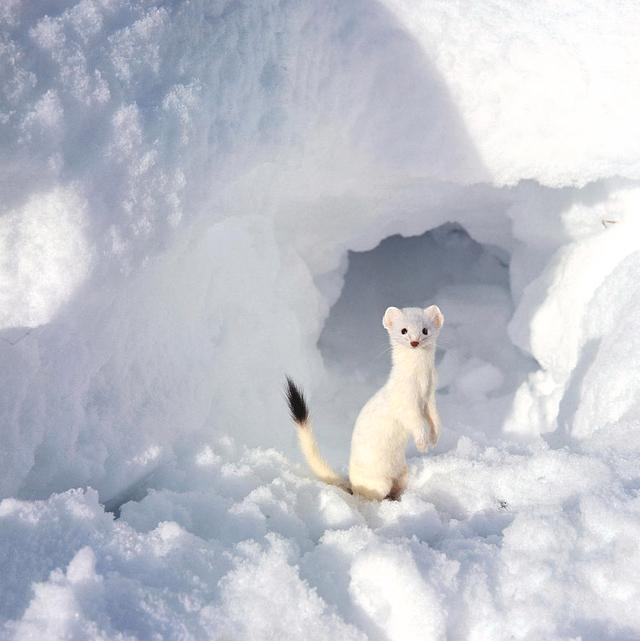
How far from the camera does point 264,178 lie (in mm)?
1947

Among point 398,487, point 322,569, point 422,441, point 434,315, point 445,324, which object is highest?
point 434,315

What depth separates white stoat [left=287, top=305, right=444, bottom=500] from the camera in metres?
1.65

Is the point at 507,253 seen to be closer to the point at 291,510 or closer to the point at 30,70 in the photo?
the point at 291,510

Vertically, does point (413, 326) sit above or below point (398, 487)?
above

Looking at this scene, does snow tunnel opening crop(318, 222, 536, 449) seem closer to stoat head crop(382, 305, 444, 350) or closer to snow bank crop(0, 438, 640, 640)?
stoat head crop(382, 305, 444, 350)

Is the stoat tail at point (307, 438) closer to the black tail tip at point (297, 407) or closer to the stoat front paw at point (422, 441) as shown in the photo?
the black tail tip at point (297, 407)

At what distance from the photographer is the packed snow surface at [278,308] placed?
118 centimetres

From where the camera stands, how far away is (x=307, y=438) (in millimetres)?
1710

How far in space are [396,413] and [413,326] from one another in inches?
8.7

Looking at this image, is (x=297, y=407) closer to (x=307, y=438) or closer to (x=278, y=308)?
(x=307, y=438)

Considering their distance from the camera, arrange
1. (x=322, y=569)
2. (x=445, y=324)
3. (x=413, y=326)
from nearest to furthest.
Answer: (x=322, y=569), (x=413, y=326), (x=445, y=324)

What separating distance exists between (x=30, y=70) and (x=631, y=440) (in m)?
1.47

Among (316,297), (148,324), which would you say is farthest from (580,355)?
(148,324)

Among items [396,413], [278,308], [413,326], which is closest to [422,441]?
[396,413]
